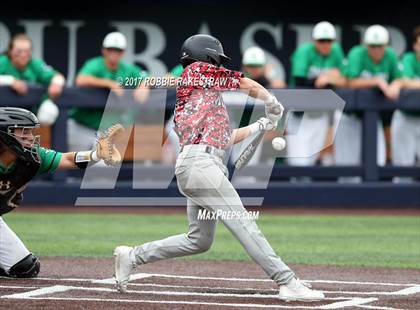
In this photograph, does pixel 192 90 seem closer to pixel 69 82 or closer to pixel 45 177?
pixel 45 177

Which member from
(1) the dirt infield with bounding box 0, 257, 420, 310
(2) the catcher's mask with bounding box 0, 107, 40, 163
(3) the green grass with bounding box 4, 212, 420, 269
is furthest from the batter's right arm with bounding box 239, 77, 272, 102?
(3) the green grass with bounding box 4, 212, 420, 269

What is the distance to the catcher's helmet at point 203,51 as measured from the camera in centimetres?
688

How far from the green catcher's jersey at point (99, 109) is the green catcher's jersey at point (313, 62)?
1.97m

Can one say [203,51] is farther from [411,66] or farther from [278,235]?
[411,66]

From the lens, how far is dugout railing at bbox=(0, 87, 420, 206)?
1357 centimetres

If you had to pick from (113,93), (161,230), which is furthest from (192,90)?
(113,93)

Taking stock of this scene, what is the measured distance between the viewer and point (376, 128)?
1383 centimetres

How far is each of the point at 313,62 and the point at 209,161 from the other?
739cm

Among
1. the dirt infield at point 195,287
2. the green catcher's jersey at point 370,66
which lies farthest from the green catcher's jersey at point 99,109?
the dirt infield at point 195,287

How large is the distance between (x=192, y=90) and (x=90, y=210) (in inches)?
276

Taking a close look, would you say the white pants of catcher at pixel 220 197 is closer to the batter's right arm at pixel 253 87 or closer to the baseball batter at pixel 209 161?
the baseball batter at pixel 209 161

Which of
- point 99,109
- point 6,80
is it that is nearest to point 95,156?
point 6,80

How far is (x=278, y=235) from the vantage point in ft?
36.3

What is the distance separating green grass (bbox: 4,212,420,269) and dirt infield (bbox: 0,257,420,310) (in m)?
0.65
